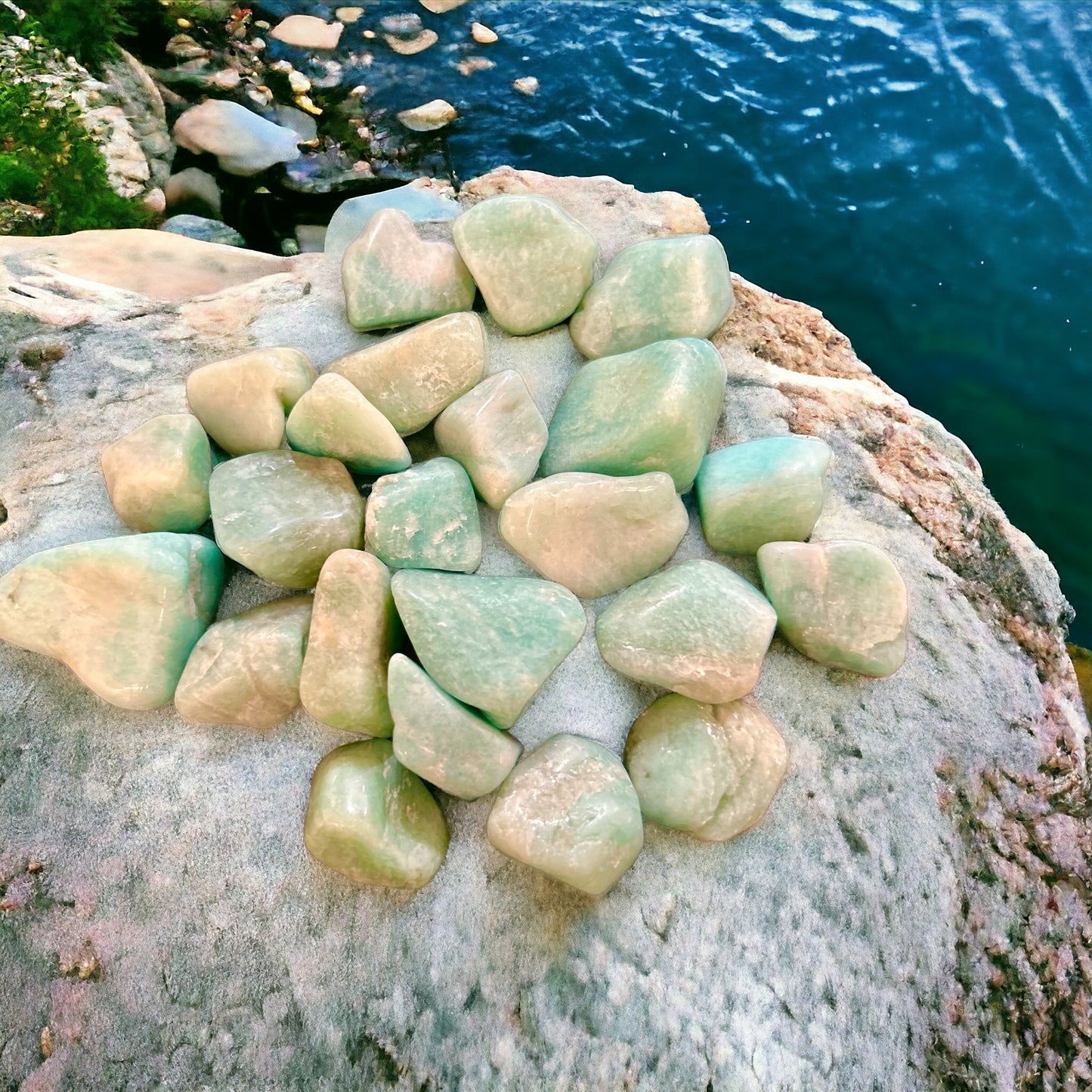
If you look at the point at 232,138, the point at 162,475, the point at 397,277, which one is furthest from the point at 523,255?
the point at 232,138

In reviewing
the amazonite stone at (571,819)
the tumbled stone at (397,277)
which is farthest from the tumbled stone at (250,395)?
the amazonite stone at (571,819)

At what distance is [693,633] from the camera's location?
2.76 feet

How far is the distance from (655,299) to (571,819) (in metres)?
0.64

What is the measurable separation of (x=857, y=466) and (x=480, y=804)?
0.62 meters

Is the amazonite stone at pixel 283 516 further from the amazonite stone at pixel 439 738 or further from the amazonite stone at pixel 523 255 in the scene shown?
the amazonite stone at pixel 523 255

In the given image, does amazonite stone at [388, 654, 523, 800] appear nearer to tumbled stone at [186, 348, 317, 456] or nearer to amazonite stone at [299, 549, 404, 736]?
amazonite stone at [299, 549, 404, 736]

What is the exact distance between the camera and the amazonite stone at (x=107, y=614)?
0.84m

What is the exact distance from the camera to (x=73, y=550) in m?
0.85

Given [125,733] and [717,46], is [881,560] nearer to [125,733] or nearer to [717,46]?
[125,733]

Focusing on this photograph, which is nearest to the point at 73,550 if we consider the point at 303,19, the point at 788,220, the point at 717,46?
the point at 788,220

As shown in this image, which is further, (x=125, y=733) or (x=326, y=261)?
(x=326, y=261)

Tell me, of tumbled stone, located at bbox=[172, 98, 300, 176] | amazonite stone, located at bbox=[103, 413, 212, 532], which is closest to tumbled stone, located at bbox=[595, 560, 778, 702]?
amazonite stone, located at bbox=[103, 413, 212, 532]

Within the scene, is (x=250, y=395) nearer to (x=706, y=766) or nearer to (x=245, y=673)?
(x=245, y=673)

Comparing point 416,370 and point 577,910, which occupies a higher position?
point 416,370
